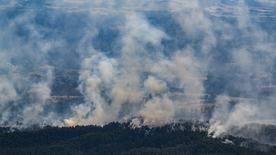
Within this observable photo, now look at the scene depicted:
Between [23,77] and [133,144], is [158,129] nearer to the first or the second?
[133,144]

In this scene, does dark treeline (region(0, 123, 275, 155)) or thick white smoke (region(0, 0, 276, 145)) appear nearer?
dark treeline (region(0, 123, 275, 155))

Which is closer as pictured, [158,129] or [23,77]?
[158,129]

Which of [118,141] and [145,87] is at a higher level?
[145,87]

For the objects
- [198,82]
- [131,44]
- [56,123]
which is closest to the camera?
[56,123]

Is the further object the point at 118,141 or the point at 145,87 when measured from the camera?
the point at 145,87

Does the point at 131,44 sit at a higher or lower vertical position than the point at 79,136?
higher

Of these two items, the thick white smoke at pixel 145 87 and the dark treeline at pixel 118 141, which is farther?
the thick white smoke at pixel 145 87

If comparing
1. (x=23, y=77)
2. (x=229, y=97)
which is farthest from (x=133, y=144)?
(x=23, y=77)

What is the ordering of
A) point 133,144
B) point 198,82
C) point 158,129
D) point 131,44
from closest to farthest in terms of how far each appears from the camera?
point 133,144 < point 158,129 < point 198,82 < point 131,44
